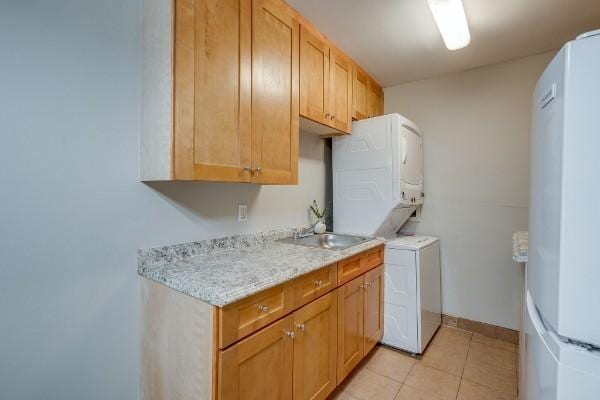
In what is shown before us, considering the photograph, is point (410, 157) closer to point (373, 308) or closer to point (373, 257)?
point (373, 257)

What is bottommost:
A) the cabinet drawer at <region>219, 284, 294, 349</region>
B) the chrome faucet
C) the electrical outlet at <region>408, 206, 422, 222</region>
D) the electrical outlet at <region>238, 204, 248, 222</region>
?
the cabinet drawer at <region>219, 284, 294, 349</region>

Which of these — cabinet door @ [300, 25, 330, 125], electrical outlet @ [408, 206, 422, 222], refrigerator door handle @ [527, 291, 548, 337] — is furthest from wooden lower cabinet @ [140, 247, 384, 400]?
electrical outlet @ [408, 206, 422, 222]

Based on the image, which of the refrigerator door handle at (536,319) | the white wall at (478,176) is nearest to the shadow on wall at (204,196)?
the refrigerator door handle at (536,319)

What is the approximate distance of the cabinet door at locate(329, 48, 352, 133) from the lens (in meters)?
2.13

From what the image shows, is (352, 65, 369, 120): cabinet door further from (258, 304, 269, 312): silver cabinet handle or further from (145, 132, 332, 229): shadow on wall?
(258, 304, 269, 312): silver cabinet handle

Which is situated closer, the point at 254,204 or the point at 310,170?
the point at 254,204

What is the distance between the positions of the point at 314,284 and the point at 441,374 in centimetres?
129

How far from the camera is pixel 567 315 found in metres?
Result: 0.64

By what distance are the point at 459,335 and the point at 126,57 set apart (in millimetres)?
3149

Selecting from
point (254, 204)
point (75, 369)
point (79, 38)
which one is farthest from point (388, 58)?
point (75, 369)

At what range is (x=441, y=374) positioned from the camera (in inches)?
77.4

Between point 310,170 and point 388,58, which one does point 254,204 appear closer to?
point 310,170

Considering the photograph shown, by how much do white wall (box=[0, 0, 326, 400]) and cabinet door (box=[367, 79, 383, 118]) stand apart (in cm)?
200

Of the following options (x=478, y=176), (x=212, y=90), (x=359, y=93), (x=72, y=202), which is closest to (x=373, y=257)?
(x=478, y=176)
